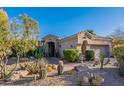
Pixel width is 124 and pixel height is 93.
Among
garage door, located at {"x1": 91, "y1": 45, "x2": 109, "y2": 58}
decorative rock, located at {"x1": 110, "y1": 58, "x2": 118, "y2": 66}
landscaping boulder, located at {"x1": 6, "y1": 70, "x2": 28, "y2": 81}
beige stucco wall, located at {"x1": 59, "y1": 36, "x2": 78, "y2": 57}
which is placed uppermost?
beige stucco wall, located at {"x1": 59, "y1": 36, "x2": 78, "y2": 57}

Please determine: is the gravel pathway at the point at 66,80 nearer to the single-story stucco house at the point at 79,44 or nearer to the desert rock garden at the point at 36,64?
the desert rock garden at the point at 36,64

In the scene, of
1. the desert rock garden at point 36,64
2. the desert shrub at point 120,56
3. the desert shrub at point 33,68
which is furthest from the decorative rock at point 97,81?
the desert shrub at point 33,68

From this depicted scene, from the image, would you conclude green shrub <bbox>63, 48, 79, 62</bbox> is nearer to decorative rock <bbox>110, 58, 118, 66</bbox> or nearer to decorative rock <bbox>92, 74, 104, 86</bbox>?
decorative rock <bbox>110, 58, 118, 66</bbox>

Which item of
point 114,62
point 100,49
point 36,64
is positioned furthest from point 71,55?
point 36,64

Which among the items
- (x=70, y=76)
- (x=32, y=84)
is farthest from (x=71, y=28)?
(x=32, y=84)

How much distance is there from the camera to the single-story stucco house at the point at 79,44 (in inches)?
682

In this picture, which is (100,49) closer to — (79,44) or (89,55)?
(79,44)

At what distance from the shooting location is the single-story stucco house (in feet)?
56.8

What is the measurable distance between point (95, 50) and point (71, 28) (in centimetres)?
420

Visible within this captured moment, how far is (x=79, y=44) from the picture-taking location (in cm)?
1880

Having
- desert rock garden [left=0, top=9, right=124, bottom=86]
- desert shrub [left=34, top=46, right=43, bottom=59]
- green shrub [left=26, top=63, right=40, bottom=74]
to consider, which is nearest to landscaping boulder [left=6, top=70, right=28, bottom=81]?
desert rock garden [left=0, top=9, right=124, bottom=86]

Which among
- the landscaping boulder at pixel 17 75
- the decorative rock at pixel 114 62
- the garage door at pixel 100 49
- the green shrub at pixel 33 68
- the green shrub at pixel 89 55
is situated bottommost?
the landscaping boulder at pixel 17 75
